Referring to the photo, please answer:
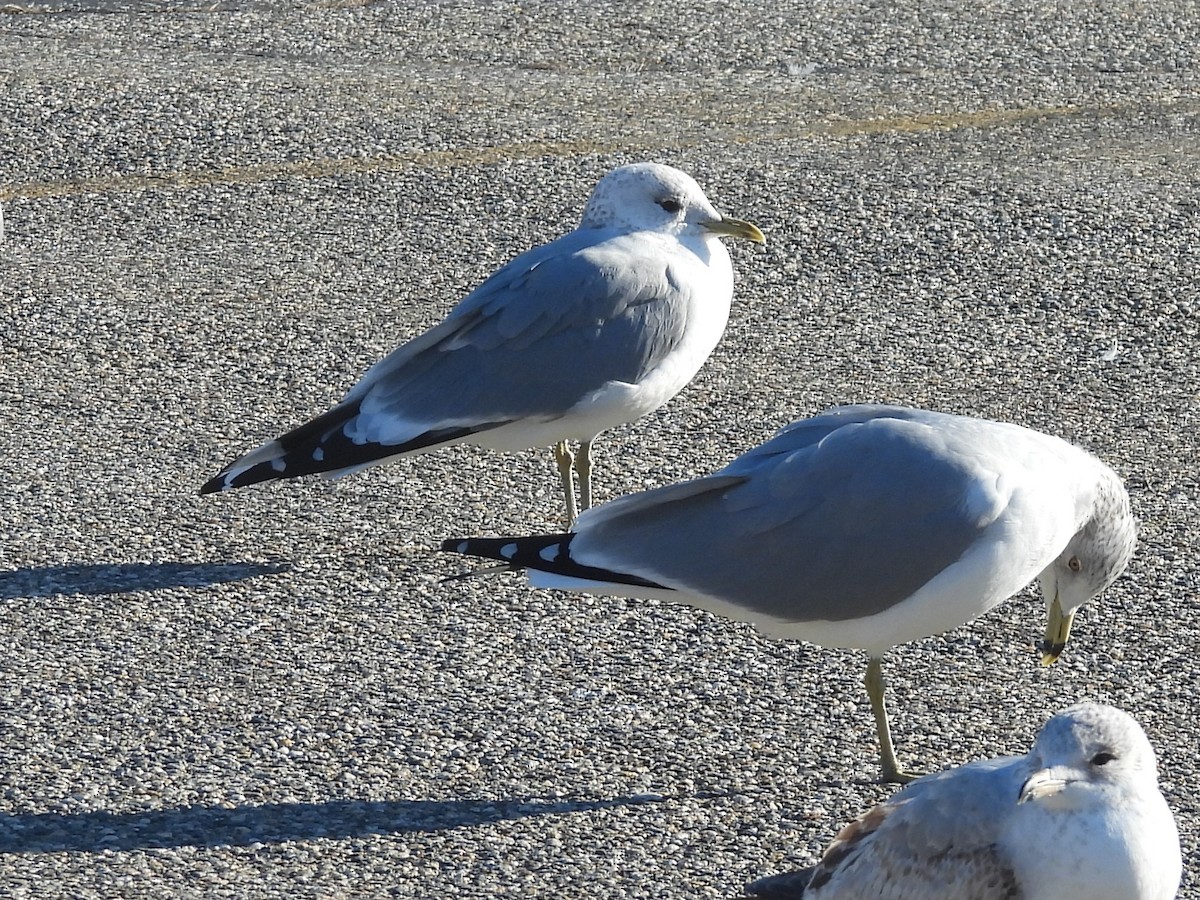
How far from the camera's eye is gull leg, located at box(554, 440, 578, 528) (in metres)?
5.62

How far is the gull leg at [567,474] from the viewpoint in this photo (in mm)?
5625

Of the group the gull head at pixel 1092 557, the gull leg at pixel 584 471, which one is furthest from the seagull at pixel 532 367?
the gull head at pixel 1092 557

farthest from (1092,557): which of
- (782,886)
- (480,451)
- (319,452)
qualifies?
(480,451)

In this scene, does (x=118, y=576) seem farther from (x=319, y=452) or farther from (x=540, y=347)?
(x=540, y=347)

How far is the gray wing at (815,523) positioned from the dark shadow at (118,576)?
1442 millimetres

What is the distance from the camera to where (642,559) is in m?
4.24

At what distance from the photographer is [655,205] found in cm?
573

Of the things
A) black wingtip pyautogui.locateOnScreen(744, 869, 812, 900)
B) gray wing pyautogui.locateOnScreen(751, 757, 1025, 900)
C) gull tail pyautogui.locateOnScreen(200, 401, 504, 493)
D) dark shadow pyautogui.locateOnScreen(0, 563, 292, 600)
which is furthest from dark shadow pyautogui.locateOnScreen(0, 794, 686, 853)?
gull tail pyautogui.locateOnScreen(200, 401, 504, 493)

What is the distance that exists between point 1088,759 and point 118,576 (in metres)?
3.04

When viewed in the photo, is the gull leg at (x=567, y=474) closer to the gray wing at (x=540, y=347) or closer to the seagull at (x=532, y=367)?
the seagull at (x=532, y=367)

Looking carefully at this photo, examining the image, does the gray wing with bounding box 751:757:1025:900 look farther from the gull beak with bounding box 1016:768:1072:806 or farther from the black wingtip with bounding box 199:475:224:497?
the black wingtip with bounding box 199:475:224:497

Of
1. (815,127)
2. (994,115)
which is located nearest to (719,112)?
(815,127)

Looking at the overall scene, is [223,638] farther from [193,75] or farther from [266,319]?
[193,75]

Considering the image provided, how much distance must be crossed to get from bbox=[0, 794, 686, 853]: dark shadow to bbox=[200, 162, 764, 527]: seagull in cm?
130
